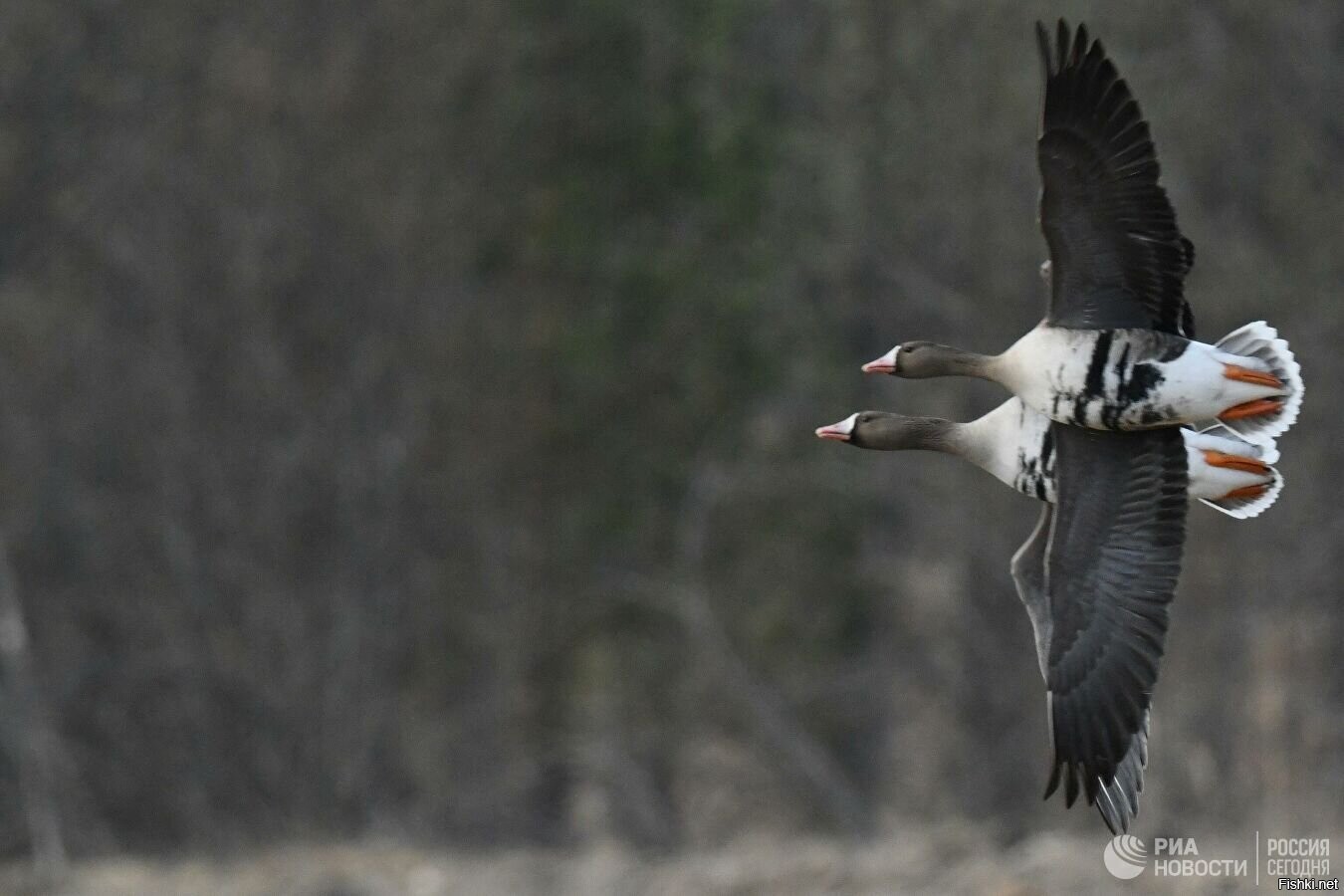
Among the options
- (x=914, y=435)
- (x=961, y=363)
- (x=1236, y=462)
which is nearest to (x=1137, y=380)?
(x=1236, y=462)

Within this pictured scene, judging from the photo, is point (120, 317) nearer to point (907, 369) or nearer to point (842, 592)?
point (842, 592)

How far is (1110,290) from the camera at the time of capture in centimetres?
803

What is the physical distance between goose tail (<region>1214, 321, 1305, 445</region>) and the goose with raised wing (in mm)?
97

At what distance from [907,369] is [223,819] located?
Result: 12851 millimetres

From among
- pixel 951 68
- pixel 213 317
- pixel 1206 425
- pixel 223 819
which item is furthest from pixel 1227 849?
pixel 213 317

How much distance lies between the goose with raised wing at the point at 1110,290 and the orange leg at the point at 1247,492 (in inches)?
11.5

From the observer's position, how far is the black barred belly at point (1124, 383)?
7941mm

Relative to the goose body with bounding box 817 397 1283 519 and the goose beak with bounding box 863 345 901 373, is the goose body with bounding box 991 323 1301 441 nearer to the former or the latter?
the goose body with bounding box 817 397 1283 519

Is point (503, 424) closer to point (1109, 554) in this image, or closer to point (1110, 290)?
point (1109, 554)

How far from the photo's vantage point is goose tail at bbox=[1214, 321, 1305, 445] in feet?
27.2

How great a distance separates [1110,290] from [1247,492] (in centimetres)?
94

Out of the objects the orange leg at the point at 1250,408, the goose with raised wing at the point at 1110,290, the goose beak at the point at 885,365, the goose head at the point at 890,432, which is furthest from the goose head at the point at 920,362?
the orange leg at the point at 1250,408

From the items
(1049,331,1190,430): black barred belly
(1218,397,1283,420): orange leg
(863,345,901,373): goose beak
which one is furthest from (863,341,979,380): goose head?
(1218,397,1283,420): orange leg

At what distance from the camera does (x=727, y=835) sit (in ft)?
65.3
